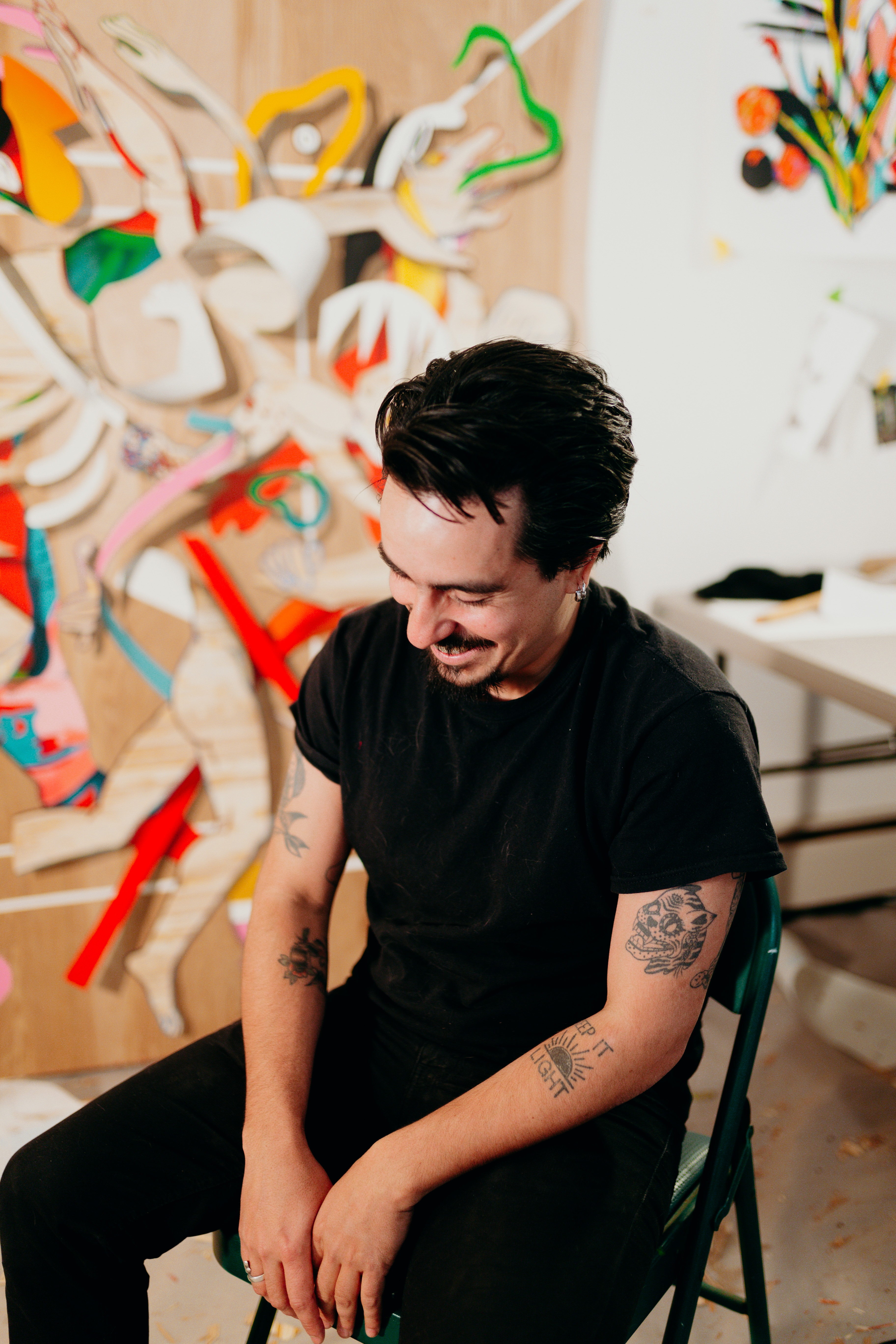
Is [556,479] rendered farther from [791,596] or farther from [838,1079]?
[838,1079]

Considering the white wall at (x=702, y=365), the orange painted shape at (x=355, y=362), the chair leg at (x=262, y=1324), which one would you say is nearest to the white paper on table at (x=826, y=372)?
the white wall at (x=702, y=365)

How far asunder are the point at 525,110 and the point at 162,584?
1.14 metres

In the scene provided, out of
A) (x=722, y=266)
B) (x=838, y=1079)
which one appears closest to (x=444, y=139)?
(x=722, y=266)

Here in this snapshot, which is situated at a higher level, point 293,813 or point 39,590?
point 39,590

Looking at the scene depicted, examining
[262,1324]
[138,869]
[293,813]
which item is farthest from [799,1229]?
[138,869]

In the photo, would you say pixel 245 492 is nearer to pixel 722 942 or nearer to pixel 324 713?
pixel 324 713

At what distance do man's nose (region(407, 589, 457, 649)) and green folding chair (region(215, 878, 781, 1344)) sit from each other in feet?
1.39

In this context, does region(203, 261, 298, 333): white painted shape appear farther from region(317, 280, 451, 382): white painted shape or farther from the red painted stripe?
the red painted stripe

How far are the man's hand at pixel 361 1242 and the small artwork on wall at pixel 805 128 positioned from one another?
1.93 m

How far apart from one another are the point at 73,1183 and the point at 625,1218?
55 cm

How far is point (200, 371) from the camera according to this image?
1699 mm

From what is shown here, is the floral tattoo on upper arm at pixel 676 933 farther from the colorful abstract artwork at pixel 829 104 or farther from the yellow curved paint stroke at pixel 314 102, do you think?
the colorful abstract artwork at pixel 829 104

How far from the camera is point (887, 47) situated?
203 cm

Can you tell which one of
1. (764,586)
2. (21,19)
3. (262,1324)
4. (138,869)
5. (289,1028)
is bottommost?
(262,1324)
